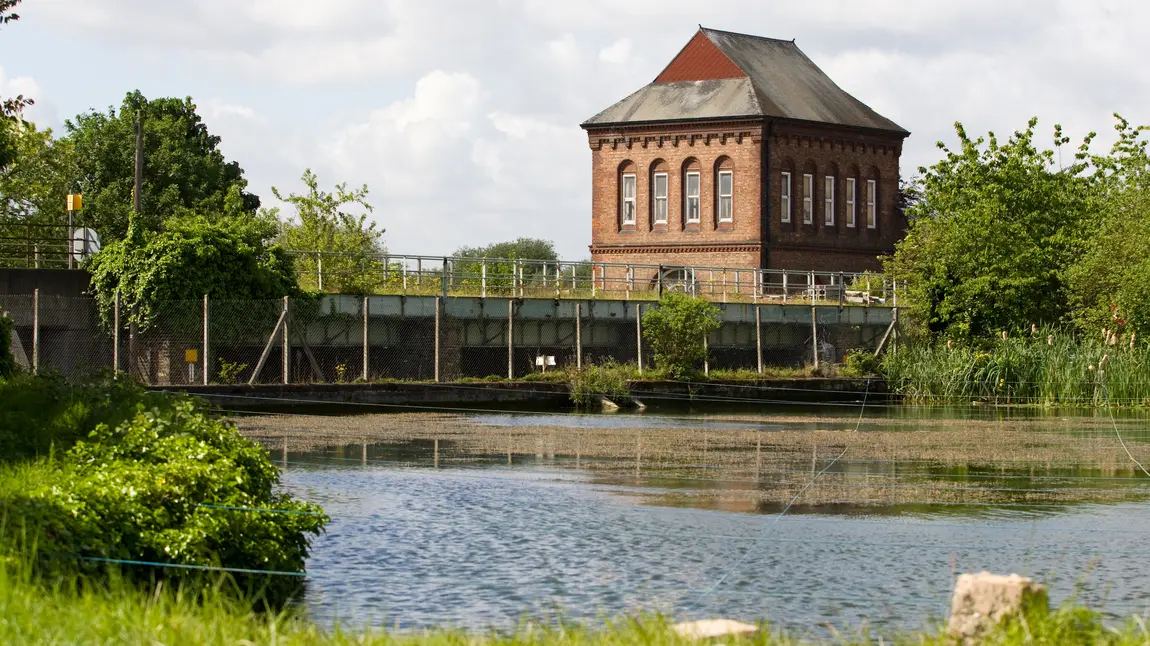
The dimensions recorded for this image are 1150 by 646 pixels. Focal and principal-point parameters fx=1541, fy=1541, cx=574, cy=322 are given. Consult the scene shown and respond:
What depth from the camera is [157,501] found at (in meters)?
10.9

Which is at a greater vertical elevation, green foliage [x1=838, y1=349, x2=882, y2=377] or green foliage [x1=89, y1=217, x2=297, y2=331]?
green foliage [x1=89, y1=217, x2=297, y2=331]

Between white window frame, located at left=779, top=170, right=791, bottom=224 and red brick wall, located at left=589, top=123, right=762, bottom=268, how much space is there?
1.87 meters

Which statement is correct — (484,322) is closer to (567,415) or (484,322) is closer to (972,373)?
(567,415)

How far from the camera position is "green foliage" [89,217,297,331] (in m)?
34.2

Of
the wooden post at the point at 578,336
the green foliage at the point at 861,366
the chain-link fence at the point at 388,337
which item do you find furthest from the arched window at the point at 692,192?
the wooden post at the point at 578,336

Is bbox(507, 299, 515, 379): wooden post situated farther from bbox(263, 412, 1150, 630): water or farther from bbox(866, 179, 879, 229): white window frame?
bbox(866, 179, 879, 229): white window frame

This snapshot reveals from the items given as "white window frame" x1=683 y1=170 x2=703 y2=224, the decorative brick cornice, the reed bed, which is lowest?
the reed bed

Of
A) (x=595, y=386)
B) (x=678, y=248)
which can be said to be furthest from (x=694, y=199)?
(x=595, y=386)

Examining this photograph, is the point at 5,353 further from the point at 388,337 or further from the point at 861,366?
the point at 861,366

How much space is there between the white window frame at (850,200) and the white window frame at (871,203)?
86cm

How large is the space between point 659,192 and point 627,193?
153cm

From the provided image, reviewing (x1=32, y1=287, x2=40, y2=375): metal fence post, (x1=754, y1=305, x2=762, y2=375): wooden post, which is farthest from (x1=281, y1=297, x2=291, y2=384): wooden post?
(x1=754, y1=305, x2=762, y2=375): wooden post

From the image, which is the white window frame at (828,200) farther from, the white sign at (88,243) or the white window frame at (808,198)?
the white sign at (88,243)

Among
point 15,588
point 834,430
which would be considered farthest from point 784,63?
point 15,588
